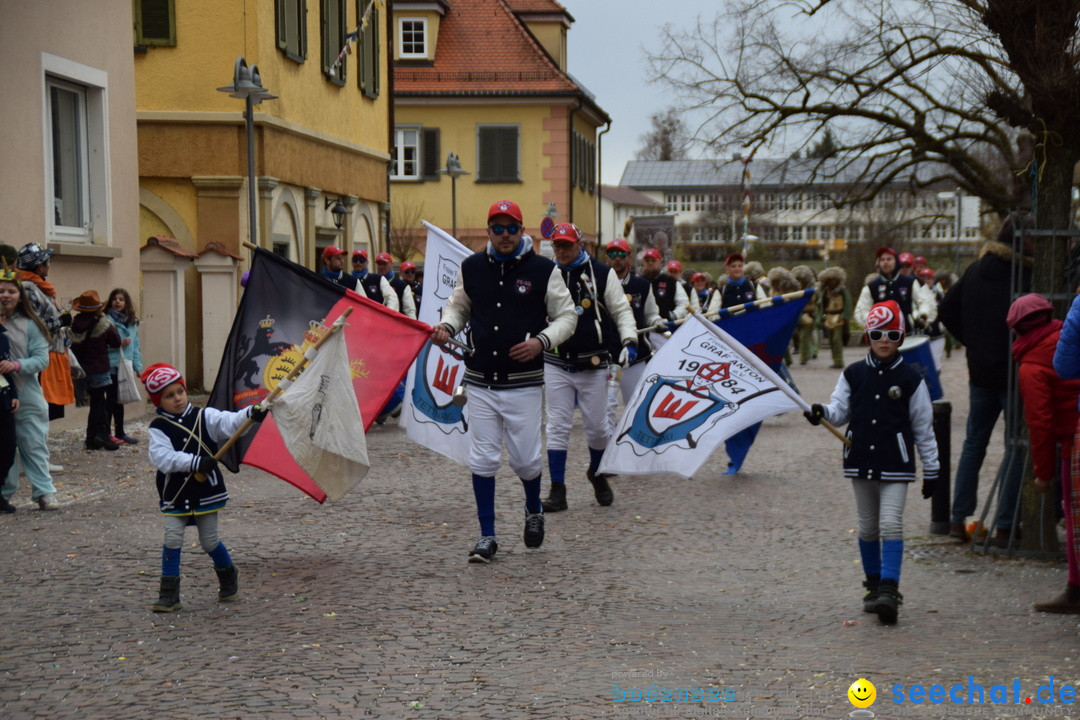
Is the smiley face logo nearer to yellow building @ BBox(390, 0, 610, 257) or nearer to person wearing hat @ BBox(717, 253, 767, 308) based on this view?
person wearing hat @ BBox(717, 253, 767, 308)

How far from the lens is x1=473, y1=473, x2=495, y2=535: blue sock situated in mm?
8367

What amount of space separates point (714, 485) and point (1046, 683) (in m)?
5.98

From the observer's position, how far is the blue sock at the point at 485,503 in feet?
27.5

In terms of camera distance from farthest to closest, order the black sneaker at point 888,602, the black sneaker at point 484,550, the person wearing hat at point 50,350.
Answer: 1. the person wearing hat at point 50,350
2. the black sneaker at point 484,550
3. the black sneaker at point 888,602

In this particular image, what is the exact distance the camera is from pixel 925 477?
7.43m

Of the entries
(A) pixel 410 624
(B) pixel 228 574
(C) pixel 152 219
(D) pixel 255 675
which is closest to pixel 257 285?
(B) pixel 228 574

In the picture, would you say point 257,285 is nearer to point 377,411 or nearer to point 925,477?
point 377,411

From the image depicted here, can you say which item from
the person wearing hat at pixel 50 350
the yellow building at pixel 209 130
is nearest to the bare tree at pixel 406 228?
the yellow building at pixel 209 130

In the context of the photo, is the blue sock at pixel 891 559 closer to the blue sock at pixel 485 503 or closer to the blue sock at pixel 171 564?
the blue sock at pixel 485 503

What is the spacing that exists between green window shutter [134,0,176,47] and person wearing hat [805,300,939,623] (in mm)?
16112

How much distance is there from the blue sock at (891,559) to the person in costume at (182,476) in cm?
308

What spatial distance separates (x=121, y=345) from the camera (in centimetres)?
1428

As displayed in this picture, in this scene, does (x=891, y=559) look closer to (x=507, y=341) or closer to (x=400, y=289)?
(x=507, y=341)

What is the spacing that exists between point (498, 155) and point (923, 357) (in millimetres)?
34616
